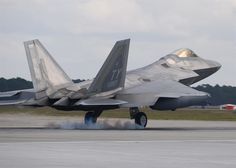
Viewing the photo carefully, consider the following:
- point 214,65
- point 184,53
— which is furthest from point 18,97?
point 214,65

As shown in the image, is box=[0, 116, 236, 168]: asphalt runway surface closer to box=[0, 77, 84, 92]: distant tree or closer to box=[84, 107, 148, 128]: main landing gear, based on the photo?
box=[84, 107, 148, 128]: main landing gear

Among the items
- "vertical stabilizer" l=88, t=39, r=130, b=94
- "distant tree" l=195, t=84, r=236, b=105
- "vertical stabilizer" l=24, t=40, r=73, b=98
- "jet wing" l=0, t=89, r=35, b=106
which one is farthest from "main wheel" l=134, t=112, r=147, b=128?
"distant tree" l=195, t=84, r=236, b=105

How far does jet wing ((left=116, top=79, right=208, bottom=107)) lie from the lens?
38.7 metres

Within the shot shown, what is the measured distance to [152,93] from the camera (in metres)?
39.1

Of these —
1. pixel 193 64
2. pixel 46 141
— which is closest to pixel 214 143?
pixel 46 141

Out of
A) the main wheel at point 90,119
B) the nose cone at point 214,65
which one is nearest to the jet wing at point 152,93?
the main wheel at point 90,119

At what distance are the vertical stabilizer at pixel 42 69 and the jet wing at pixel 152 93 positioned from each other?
3.11 m

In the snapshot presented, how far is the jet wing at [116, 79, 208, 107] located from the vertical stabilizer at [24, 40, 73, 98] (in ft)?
10.2

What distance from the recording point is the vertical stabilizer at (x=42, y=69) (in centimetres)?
3828

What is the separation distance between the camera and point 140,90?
130ft

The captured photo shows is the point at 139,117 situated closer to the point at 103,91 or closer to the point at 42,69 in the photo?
the point at 103,91

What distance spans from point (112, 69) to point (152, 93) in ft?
8.18

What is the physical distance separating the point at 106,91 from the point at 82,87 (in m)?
1.21

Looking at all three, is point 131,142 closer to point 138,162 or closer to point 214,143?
point 214,143
